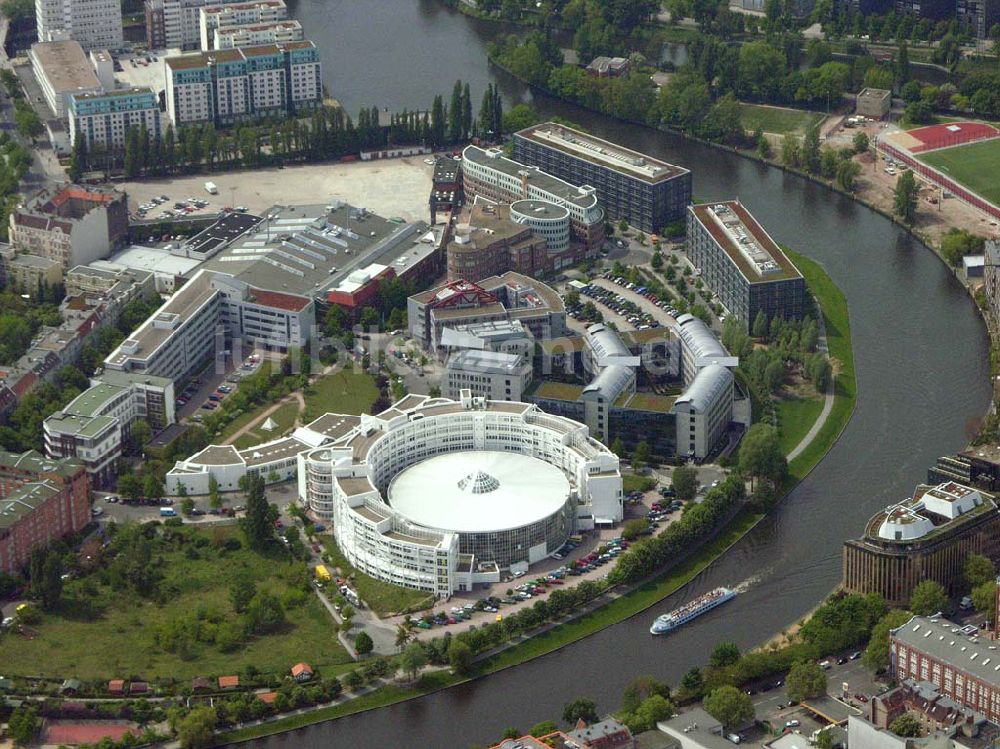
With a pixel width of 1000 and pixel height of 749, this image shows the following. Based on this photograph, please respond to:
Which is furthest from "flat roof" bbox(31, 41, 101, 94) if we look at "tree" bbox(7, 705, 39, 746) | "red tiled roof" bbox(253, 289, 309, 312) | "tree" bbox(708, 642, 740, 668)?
"tree" bbox(708, 642, 740, 668)

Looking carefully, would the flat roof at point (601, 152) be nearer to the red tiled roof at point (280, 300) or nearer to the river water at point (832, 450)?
the river water at point (832, 450)

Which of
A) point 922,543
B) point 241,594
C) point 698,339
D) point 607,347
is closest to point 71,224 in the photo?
point 607,347

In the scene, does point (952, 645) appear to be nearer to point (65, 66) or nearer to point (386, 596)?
point (386, 596)

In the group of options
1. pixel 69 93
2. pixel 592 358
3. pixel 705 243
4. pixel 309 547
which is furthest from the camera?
pixel 69 93

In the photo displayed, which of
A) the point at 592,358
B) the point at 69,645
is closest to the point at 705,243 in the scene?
the point at 592,358

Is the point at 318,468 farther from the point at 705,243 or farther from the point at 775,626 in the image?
the point at 705,243
